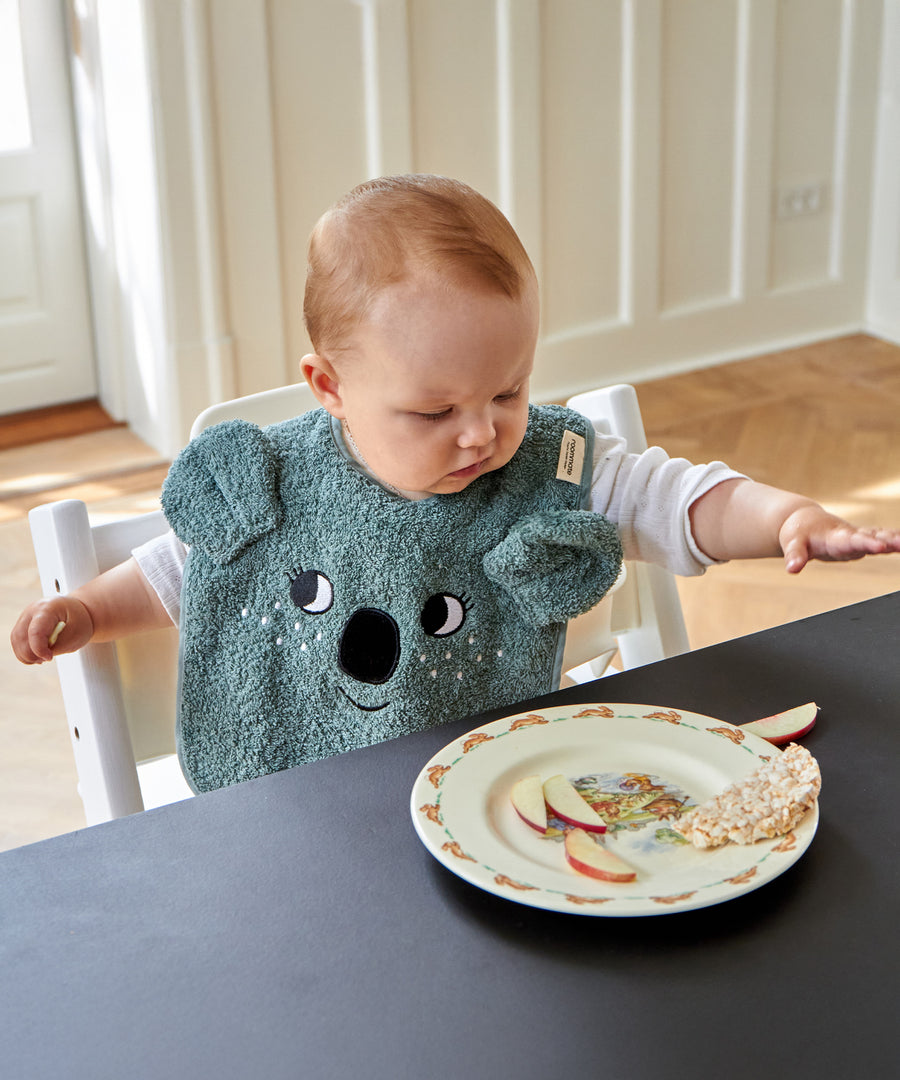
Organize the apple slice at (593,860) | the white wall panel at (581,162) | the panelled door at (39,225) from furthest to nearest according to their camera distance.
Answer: the white wall panel at (581,162) → the panelled door at (39,225) → the apple slice at (593,860)

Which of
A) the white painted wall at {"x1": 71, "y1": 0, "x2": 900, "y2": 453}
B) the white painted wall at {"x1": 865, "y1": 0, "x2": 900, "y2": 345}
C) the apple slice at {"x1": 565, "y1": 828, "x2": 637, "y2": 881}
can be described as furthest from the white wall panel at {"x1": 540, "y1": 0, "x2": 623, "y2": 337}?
the apple slice at {"x1": 565, "y1": 828, "x2": 637, "y2": 881}

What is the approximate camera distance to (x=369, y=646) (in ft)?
3.54

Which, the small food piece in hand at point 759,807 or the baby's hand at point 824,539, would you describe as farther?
the baby's hand at point 824,539

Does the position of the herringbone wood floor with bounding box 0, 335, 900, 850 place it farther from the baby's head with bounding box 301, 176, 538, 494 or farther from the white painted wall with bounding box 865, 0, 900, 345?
the baby's head with bounding box 301, 176, 538, 494

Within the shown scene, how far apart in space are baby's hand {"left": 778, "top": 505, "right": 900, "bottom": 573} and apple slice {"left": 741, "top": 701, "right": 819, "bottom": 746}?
0.09 metres

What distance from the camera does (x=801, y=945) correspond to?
67cm

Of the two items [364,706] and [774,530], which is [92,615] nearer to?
[364,706]

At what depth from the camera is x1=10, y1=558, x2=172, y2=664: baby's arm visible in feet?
3.19

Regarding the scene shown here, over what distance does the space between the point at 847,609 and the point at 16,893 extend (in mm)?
624

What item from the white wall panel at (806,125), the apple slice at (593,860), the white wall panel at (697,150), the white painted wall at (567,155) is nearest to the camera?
the apple slice at (593,860)

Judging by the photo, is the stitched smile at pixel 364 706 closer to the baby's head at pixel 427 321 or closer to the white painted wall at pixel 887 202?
the baby's head at pixel 427 321

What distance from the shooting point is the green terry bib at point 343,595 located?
3.54ft

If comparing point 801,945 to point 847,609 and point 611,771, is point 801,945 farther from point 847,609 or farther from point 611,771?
point 847,609

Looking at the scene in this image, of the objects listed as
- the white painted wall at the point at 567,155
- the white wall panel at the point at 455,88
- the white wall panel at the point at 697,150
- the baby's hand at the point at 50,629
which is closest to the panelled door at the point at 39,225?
the white painted wall at the point at 567,155
